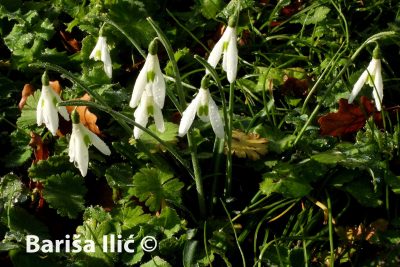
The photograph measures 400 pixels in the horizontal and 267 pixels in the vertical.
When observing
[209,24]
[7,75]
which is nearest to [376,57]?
[209,24]

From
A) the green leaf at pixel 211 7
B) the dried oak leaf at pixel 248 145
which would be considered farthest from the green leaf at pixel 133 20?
the dried oak leaf at pixel 248 145

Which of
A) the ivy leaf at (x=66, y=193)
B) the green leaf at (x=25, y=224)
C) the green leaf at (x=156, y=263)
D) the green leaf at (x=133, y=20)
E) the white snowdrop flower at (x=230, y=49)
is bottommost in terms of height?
the green leaf at (x=156, y=263)

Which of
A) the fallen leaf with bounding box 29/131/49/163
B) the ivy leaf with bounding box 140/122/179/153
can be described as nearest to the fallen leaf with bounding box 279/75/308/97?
the ivy leaf with bounding box 140/122/179/153

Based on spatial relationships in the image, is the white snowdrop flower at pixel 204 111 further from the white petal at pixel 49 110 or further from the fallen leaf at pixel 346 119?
the fallen leaf at pixel 346 119

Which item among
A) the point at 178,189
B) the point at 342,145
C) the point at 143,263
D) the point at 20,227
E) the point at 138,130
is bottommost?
the point at 143,263

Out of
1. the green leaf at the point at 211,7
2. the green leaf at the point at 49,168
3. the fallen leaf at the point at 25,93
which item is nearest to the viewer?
the green leaf at the point at 49,168

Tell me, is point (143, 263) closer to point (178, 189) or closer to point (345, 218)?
point (178, 189)
